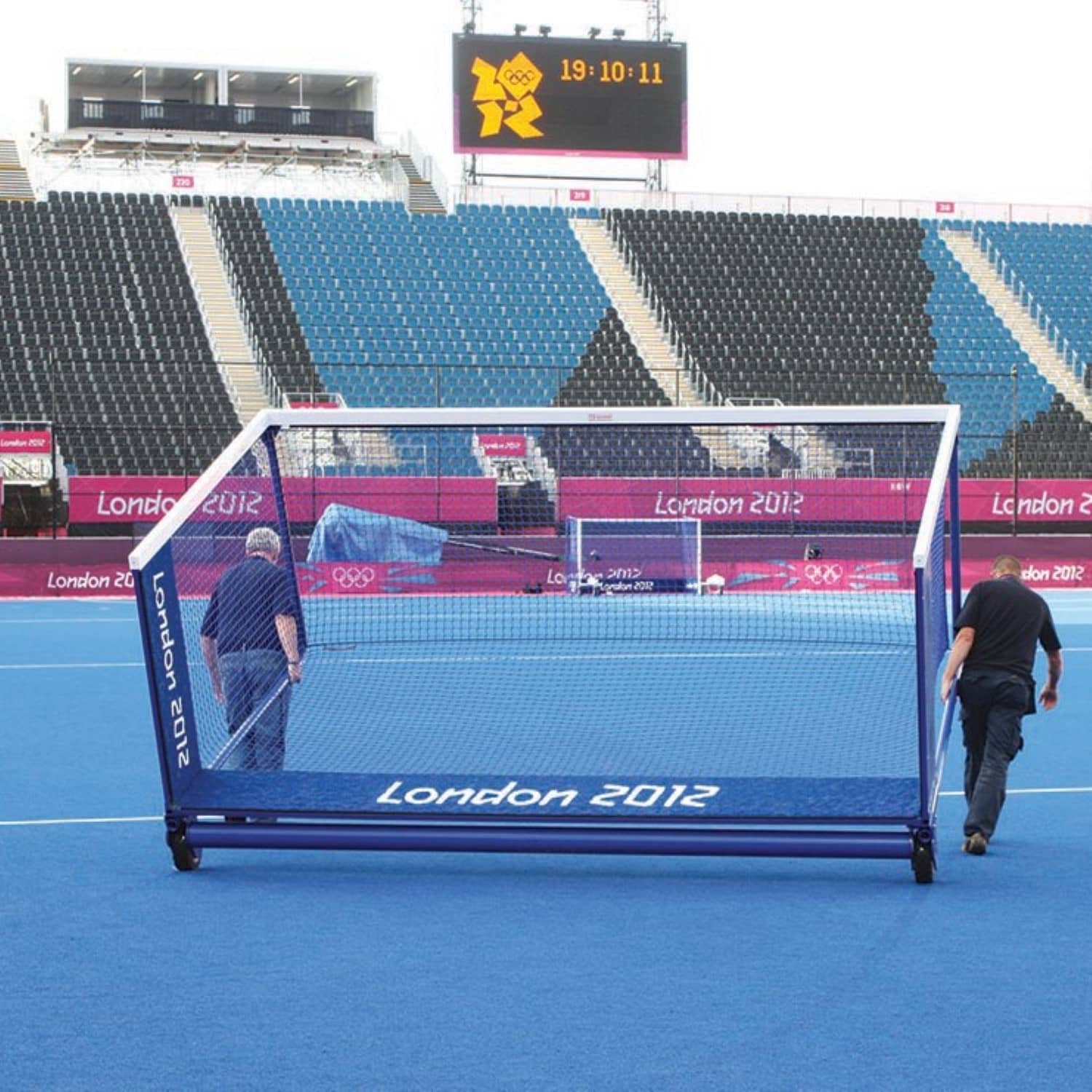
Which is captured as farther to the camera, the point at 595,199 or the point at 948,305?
the point at 595,199

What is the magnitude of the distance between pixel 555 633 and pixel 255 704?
574 inches

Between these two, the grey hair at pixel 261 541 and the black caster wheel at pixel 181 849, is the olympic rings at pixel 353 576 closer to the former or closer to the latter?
the grey hair at pixel 261 541

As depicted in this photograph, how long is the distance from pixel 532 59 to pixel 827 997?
44.3 m

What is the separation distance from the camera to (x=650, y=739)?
13.4 meters

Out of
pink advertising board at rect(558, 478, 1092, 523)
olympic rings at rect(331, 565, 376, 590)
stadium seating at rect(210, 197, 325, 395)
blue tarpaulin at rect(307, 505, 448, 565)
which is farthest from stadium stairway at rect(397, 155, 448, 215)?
olympic rings at rect(331, 565, 376, 590)

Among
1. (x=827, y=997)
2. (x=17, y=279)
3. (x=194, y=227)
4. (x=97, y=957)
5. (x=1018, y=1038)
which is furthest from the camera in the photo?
(x=194, y=227)

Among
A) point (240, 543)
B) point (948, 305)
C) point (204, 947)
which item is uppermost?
point (240, 543)

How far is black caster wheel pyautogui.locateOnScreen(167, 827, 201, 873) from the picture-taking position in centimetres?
881

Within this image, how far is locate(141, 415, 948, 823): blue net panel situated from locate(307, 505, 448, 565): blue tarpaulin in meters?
0.05

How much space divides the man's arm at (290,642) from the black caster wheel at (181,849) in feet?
4.87

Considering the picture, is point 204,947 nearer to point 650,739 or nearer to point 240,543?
point 240,543

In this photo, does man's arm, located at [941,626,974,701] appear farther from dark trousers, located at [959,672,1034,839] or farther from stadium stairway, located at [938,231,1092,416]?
stadium stairway, located at [938,231,1092,416]

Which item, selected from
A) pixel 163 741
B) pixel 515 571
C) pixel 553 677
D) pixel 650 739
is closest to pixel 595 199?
pixel 515 571

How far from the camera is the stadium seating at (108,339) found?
34.3 metres
